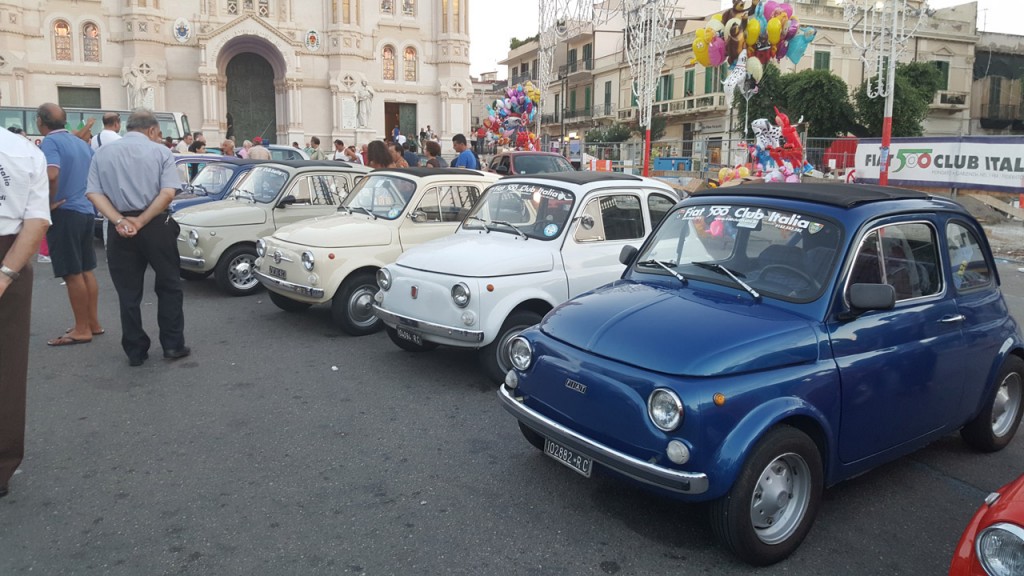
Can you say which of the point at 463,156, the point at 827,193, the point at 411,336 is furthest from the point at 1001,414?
the point at 463,156

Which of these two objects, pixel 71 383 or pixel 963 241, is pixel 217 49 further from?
pixel 963 241

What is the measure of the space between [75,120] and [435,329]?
23.4 meters

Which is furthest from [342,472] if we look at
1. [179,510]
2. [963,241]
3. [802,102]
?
[802,102]

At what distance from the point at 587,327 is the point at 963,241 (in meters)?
2.44

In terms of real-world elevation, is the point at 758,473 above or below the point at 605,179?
below

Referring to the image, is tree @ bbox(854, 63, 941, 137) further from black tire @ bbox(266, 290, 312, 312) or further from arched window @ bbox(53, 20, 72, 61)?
arched window @ bbox(53, 20, 72, 61)

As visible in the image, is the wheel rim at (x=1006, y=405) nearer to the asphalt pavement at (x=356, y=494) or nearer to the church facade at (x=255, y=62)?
the asphalt pavement at (x=356, y=494)

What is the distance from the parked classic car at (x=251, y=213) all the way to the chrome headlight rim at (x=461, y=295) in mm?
4385

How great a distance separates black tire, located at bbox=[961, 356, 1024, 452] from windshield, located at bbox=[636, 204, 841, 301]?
5.20ft

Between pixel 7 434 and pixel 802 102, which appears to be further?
pixel 802 102

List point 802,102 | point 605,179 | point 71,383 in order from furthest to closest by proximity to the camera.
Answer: point 802,102
point 605,179
point 71,383

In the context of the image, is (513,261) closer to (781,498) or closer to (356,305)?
(356,305)

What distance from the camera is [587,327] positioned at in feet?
12.5

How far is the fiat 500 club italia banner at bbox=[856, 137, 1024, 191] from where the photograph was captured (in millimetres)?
15586
